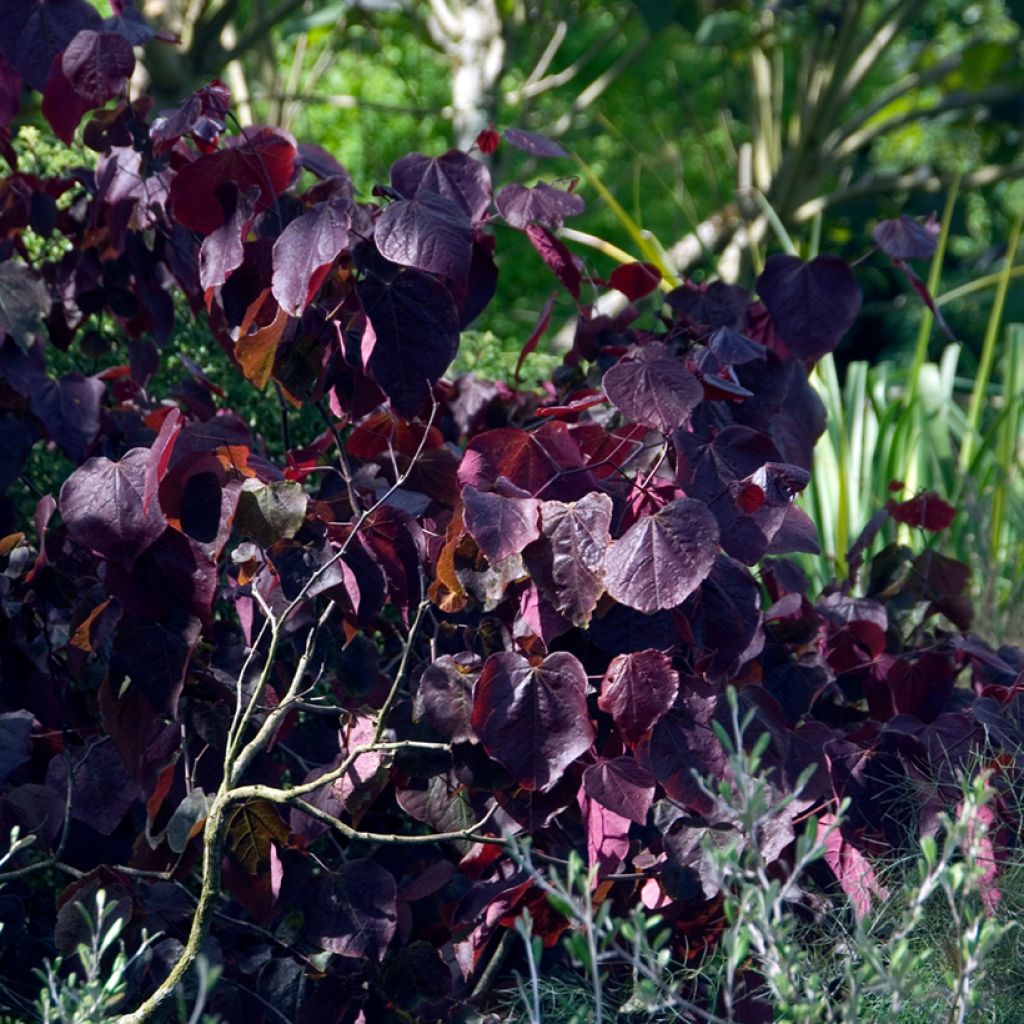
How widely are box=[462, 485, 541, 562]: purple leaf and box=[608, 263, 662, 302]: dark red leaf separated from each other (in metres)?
0.53

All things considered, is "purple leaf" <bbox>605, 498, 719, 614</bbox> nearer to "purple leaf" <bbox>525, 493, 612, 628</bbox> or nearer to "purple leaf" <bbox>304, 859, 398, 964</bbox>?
"purple leaf" <bbox>525, 493, 612, 628</bbox>

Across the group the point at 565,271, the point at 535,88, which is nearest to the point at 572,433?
the point at 565,271

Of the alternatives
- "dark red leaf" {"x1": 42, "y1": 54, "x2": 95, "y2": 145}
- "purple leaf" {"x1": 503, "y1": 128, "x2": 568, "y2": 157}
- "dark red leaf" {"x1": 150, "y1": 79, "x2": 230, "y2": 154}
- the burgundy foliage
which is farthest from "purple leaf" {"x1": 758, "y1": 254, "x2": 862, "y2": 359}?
"dark red leaf" {"x1": 42, "y1": 54, "x2": 95, "y2": 145}

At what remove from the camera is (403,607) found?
5.54ft

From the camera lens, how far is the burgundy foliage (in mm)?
1518

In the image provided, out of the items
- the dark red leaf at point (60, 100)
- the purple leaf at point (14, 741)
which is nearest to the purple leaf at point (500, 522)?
the purple leaf at point (14, 741)

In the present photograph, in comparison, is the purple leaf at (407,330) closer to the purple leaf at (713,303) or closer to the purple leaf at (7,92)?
the purple leaf at (713,303)

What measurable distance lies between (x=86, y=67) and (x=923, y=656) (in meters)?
1.40

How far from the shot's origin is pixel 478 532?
1420mm

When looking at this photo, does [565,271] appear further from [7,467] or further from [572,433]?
[7,467]

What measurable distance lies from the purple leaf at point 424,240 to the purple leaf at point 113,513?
1.24 ft

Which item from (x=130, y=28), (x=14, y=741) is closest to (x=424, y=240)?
(x=130, y=28)

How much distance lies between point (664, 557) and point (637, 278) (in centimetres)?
62

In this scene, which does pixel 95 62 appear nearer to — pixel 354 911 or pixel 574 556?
pixel 574 556
